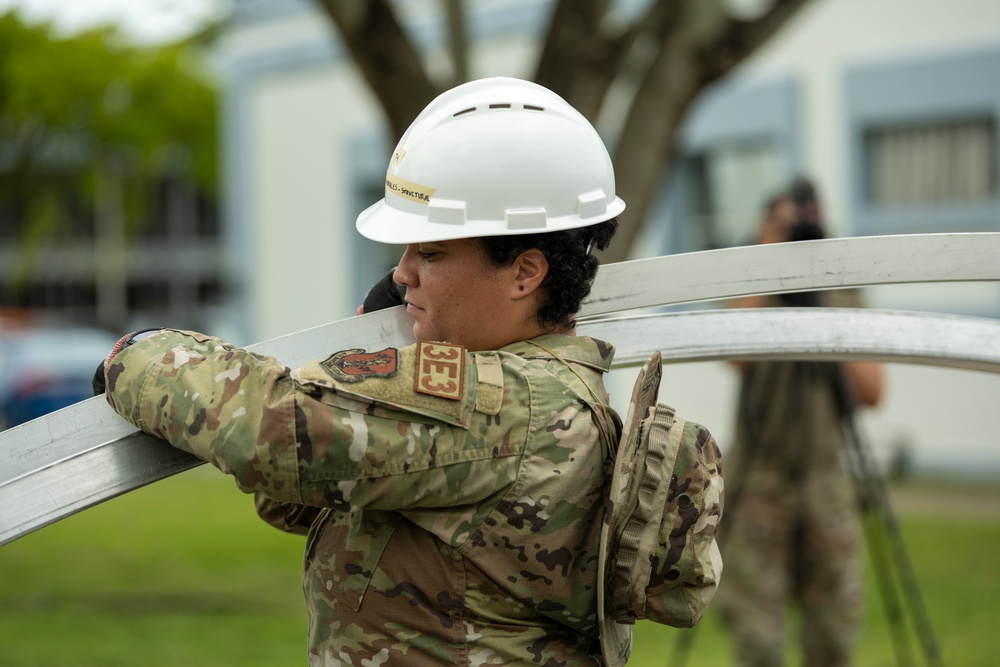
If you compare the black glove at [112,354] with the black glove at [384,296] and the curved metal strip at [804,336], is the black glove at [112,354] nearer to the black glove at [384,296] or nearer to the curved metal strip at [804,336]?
the black glove at [384,296]

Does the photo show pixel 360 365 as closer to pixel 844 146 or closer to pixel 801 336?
pixel 801 336

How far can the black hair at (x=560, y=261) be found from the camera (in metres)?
1.92

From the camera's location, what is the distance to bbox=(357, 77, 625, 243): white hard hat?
190cm

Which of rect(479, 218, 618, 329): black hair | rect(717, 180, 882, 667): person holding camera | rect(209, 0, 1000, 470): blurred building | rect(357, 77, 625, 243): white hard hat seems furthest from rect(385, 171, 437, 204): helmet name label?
rect(209, 0, 1000, 470): blurred building

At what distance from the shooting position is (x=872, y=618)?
21.8ft

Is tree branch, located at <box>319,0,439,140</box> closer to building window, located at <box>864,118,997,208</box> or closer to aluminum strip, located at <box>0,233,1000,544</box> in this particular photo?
aluminum strip, located at <box>0,233,1000,544</box>

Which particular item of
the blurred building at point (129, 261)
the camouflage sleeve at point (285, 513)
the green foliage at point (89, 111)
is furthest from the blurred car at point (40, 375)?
the blurred building at point (129, 261)

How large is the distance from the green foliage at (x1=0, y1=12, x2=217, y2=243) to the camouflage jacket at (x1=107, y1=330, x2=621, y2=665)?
84.2 feet

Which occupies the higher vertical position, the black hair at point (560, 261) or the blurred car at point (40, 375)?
the black hair at point (560, 261)

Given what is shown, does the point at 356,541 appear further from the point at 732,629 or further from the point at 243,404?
the point at 732,629

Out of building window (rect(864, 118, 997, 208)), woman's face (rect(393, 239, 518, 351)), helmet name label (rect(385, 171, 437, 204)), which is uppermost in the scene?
helmet name label (rect(385, 171, 437, 204))

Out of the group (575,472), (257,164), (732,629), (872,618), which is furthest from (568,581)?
(257,164)

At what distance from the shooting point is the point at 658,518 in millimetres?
1805

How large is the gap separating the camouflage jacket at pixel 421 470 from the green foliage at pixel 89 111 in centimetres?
2566
